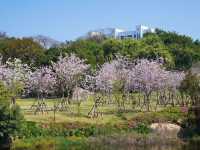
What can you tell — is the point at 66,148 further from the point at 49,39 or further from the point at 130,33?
the point at 130,33

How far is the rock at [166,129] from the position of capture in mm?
41656

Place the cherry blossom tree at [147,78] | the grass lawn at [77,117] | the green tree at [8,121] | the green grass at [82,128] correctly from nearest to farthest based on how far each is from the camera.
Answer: the green tree at [8,121]
the green grass at [82,128]
the grass lawn at [77,117]
the cherry blossom tree at [147,78]

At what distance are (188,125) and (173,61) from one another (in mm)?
45762

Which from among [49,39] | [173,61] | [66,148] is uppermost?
[49,39]

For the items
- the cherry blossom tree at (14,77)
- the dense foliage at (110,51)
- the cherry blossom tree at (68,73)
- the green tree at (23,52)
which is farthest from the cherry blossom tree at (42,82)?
the green tree at (23,52)

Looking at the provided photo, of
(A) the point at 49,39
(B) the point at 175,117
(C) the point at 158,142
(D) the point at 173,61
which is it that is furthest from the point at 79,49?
(A) the point at 49,39

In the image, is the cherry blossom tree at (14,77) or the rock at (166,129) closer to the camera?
the rock at (166,129)

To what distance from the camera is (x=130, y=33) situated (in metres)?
177

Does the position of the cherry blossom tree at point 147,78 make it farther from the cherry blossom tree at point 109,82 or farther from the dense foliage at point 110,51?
the dense foliage at point 110,51

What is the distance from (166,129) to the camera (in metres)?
42.5

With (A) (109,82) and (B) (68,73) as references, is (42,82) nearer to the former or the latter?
(B) (68,73)

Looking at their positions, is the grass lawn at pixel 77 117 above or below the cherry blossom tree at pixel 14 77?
below

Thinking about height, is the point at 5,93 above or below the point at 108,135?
above

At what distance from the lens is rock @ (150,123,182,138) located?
41656mm
